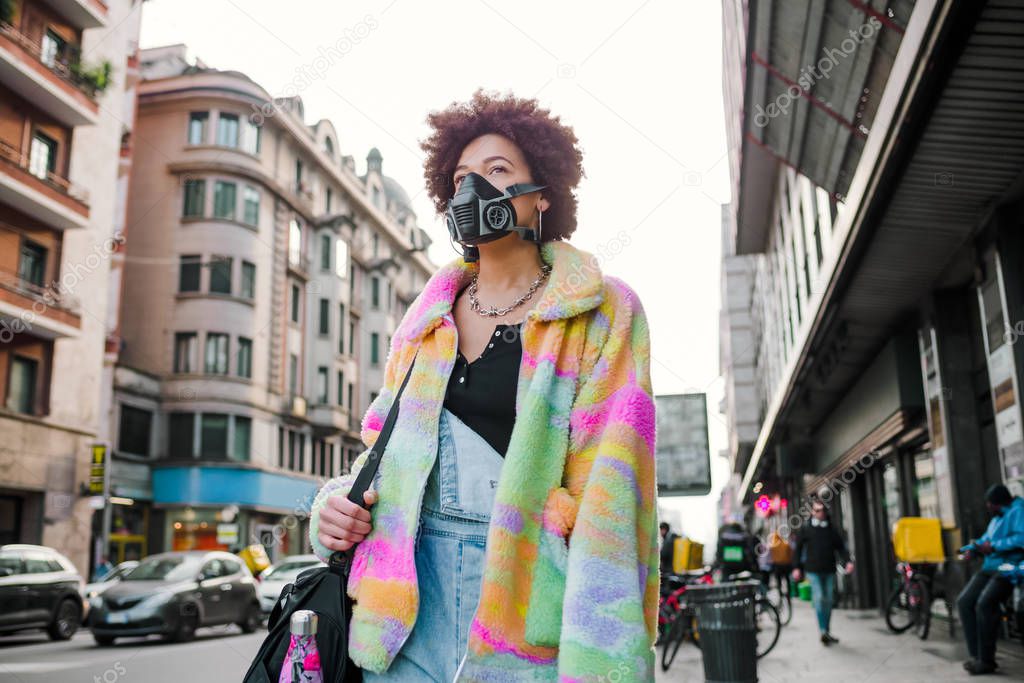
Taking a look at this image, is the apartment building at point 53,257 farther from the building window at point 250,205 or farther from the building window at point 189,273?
the building window at point 250,205

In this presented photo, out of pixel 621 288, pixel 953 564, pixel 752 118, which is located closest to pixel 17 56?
pixel 752 118

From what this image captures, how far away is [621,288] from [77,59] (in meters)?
26.7

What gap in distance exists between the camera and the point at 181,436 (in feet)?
112

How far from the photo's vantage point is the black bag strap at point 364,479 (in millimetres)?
1919

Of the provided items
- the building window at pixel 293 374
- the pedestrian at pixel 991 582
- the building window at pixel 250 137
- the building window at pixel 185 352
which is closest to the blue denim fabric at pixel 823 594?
the pedestrian at pixel 991 582

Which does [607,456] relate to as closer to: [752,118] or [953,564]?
[953,564]

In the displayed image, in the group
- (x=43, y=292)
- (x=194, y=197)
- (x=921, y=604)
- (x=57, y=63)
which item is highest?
(x=194, y=197)

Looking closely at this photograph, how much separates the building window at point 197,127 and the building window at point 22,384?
49.4 feet

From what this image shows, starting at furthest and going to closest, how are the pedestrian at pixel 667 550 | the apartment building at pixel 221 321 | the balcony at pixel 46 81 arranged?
the apartment building at pixel 221 321 → the balcony at pixel 46 81 → the pedestrian at pixel 667 550

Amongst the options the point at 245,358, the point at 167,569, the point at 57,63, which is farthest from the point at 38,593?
the point at 245,358

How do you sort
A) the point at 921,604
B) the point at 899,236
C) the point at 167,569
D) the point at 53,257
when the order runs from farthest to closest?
1. the point at 53,257
2. the point at 167,569
3. the point at 921,604
4. the point at 899,236

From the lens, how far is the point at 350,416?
150ft

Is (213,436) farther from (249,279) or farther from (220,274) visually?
(249,279)

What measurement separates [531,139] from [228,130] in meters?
37.1
